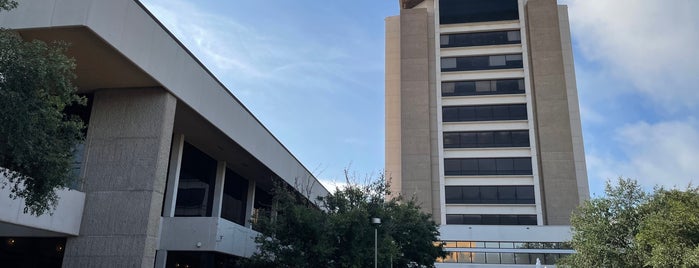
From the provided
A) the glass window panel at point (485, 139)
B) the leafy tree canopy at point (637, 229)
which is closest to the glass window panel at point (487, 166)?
the glass window panel at point (485, 139)

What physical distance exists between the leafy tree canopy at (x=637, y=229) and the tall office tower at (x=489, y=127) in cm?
2080

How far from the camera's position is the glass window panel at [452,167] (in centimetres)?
5336

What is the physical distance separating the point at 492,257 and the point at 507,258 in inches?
51.1

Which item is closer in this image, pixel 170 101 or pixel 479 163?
pixel 170 101

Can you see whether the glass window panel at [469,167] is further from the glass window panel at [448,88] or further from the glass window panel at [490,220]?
the glass window panel at [448,88]

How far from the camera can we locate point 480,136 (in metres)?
53.6

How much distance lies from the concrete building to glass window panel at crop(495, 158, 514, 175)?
113 ft

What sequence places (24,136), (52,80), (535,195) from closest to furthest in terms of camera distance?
(24,136) → (52,80) → (535,195)

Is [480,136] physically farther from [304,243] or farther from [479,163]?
[304,243]

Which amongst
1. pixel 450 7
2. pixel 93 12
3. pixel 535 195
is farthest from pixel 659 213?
pixel 450 7

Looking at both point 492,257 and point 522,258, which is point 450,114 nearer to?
point 492,257

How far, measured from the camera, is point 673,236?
71.2 feet

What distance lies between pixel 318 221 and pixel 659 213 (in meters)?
15.5

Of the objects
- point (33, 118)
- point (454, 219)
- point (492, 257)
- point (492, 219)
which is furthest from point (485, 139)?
point (33, 118)
